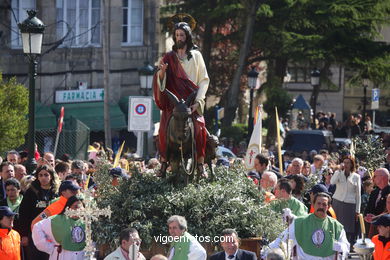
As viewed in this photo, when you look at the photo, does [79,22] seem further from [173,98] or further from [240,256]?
[240,256]

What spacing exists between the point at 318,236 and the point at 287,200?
166 cm

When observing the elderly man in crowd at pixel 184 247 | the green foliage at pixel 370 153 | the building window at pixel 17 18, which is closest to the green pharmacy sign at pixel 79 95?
the building window at pixel 17 18

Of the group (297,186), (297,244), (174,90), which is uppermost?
(174,90)

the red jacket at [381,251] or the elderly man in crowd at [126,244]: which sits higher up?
the elderly man in crowd at [126,244]

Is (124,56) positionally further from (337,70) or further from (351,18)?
(337,70)

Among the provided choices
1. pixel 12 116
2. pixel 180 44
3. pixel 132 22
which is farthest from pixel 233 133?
pixel 180 44

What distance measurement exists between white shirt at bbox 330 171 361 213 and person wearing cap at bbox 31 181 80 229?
23.4 feet

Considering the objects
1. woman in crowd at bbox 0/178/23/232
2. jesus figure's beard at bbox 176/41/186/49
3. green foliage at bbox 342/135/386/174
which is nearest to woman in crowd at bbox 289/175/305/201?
jesus figure's beard at bbox 176/41/186/49

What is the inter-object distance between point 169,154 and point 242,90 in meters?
36.3

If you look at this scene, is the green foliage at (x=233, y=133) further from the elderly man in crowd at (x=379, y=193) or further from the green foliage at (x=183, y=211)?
the green foliage at (x=183, y=211)

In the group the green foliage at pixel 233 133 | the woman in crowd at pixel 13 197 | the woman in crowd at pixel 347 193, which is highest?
the woman in crowd at pixel 13 197

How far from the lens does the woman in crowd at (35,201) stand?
14.8 m

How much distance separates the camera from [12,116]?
→ 910 inches

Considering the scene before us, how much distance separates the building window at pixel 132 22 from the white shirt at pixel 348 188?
71.0 ft
